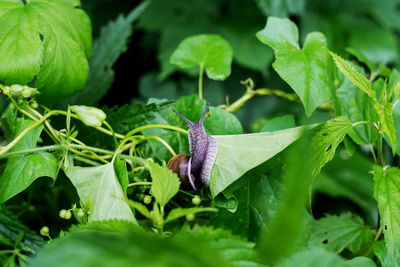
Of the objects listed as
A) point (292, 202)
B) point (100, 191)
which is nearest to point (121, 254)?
point (292, 202)

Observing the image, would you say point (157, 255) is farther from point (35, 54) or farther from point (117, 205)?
point (35, 54)

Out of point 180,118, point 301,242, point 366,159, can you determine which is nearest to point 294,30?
point 180,118

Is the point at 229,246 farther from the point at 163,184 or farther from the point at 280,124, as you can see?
the point at 280,124

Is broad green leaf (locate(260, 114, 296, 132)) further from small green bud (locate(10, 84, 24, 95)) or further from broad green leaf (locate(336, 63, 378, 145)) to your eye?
small green bud (locate(10, 84, 24, 95))

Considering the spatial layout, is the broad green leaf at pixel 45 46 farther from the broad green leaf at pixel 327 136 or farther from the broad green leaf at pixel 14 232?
the broad green leaf at pixel 327 136

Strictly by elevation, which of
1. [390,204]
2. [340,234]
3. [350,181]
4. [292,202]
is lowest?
[350,181]

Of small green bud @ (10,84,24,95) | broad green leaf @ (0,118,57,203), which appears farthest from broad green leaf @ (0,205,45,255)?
→ small green bud @ (10,84,24,95)

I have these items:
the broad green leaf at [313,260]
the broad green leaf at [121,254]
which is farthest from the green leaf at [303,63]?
the broad green leaf at [121,254]
